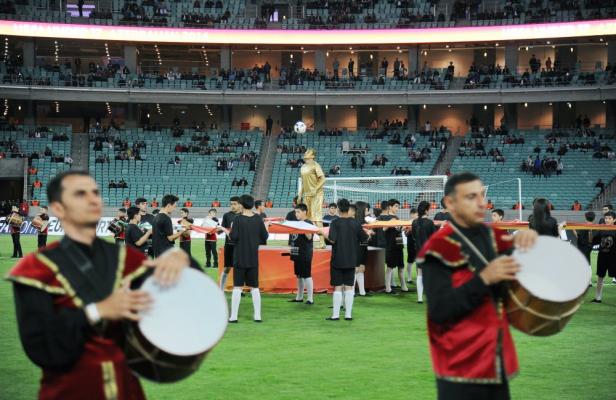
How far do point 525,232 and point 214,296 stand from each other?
1.95 m

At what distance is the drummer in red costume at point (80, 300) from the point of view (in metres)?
4.58

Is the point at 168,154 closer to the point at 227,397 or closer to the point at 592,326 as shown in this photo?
the point at 592,326

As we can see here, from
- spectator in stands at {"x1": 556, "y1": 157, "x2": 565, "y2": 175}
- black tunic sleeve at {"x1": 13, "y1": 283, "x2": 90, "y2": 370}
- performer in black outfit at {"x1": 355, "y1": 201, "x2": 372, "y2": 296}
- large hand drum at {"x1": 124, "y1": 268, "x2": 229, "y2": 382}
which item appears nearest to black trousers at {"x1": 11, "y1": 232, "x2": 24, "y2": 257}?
performer in black outfit at {"x1": 355, "y1": 201, "x2": 372, "y2": 296}

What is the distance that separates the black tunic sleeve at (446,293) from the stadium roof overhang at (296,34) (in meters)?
55.3

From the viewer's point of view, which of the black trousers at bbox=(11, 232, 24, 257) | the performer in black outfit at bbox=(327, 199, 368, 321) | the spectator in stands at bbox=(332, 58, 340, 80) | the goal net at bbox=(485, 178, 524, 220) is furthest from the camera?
the spectator in stands at bbox=(332, 58, 340, 80)

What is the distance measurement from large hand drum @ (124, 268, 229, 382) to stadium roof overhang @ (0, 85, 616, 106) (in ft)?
175

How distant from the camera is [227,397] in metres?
10.0

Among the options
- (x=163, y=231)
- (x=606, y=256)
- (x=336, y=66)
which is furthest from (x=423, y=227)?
(x=336, y=66)

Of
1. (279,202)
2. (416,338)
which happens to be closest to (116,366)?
(416,338)

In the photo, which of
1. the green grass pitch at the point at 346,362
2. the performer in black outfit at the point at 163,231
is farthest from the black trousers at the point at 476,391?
the performer in black outfit at the point at 163,231

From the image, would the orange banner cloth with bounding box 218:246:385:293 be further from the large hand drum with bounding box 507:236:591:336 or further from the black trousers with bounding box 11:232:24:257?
the large hand drum with bounding box 507:236:591:336

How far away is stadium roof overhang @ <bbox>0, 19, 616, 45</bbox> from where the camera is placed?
58.2m

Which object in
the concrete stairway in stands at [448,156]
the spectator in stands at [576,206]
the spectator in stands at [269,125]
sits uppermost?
the spectator in stands at [269,125]

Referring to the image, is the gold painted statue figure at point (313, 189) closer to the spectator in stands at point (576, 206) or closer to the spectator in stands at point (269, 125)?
the spectator in stands at point (576, 206)
